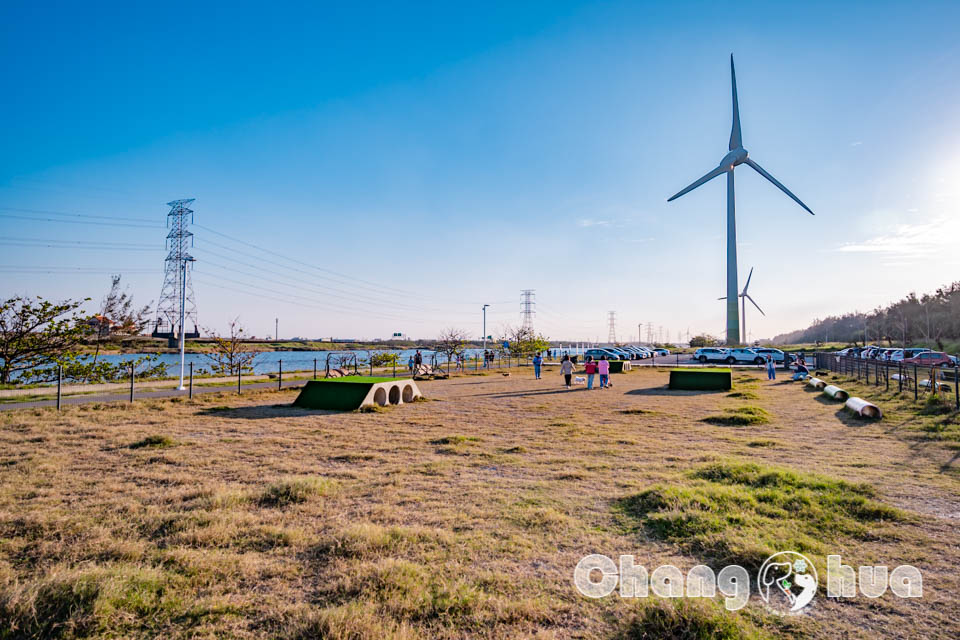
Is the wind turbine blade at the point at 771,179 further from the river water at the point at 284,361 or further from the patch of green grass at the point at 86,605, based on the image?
the patch of green grass at the point at 86,605

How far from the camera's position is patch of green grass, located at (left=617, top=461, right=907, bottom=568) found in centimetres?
492

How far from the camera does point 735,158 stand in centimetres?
5759

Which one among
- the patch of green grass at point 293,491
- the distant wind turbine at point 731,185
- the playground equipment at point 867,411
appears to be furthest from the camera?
the distant wind turbine at point 731,185

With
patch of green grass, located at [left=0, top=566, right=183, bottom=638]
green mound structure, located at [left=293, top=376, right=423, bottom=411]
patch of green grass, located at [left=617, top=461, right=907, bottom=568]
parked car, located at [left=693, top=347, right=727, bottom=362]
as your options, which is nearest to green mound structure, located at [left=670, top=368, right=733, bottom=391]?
green mound structure, located at [left=293, top=376, right=423, bottom=411]

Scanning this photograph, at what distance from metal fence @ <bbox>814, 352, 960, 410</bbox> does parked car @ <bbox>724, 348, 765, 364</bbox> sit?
10260 millimetres

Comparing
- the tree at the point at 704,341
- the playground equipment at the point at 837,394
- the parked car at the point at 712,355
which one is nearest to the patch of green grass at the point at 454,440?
the playground equipment at the point at 837,394

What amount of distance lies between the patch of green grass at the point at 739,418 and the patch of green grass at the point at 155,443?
44.6 feet

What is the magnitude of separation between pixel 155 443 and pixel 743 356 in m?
53.4

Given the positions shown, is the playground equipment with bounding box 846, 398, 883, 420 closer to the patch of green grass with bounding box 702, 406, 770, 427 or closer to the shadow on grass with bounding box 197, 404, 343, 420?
the patch of green grass with bounding box 702, 406, 770, 427

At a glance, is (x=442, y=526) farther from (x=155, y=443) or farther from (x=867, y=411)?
(x=867, y=411)

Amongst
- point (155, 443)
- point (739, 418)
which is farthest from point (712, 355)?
point (155, 443)

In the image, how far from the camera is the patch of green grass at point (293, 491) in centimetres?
645

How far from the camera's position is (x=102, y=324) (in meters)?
23.5

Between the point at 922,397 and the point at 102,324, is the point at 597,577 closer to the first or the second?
the point at 922,397
